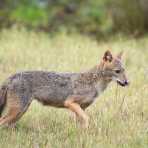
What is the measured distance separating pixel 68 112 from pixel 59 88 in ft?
2.85

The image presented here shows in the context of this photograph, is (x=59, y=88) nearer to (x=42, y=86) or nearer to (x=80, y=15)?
(x=42, y=86)

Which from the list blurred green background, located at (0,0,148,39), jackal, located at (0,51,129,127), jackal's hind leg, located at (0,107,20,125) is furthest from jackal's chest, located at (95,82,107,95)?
blurred green background, located at (0,0,148,39)

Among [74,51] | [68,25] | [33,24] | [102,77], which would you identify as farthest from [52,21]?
[102,77]

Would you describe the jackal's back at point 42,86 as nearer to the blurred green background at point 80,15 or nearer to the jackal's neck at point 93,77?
the jackal's neck at point 93,77

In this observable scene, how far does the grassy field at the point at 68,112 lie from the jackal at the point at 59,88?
10.7 inches

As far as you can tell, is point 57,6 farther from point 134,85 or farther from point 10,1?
point 134,85

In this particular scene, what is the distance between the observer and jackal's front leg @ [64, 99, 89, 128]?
9.82m

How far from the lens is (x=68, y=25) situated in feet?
83.7

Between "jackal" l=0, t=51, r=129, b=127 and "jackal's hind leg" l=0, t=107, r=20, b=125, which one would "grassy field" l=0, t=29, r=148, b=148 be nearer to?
"jackal's hind leg" l=0, t=107, r=20, b=125

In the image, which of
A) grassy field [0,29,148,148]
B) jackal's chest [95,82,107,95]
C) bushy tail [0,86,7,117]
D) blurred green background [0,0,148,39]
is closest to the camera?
grassy field [0,29,148,148]

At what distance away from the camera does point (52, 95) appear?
10070 mm

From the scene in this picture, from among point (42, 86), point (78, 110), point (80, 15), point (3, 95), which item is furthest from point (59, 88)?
point (80, 15)

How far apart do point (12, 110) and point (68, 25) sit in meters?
16.0

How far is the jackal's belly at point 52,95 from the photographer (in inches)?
392
